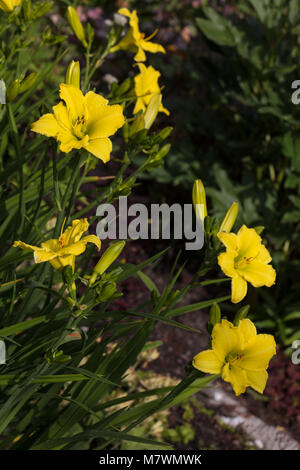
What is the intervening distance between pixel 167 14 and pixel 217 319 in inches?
143

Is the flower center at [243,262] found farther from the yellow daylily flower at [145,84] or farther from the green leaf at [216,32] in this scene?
the green leaf at [216,32]

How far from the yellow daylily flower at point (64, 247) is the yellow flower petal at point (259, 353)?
35 cm

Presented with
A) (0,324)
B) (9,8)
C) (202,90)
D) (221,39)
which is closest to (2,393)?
(0,324)

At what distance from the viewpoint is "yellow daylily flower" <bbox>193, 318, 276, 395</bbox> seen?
1.03 metres

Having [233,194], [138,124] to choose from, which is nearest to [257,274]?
[138,124]

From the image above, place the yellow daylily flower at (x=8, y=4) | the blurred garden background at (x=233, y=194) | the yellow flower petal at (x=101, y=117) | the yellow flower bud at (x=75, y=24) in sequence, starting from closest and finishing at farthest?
1. the yellow flower petal at (x=101, y=117)
2. the yellow daylily flower at (x=8, y=4)
3. the yellow flower bud at (x=75, y=24)
4. the blurred garden background at (x=233, y=194)

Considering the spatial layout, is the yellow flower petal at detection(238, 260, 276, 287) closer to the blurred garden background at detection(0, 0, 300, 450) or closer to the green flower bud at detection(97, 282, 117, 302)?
the green flower bud at detection(97, 282, 117, 302)

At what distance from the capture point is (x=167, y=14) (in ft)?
13.8

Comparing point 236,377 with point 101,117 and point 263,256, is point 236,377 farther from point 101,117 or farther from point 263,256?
point 101,117

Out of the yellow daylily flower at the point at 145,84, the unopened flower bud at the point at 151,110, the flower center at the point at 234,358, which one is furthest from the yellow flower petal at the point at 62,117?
the flower center at the point at 234,358

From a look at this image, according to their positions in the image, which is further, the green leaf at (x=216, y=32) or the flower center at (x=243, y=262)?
the green leaf at (x=216, y=32)

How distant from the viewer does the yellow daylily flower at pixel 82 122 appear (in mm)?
1076

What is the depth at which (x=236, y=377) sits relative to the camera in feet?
3.42

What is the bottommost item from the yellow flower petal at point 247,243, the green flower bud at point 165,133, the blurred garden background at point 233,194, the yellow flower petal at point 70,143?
the blurred garden background at point 233,194
